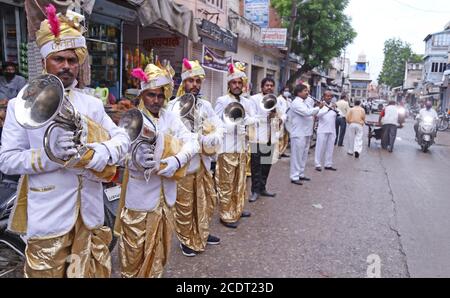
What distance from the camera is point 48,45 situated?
2098 millimetres

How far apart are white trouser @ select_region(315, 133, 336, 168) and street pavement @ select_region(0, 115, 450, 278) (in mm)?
682

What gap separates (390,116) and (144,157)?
11.5 metres

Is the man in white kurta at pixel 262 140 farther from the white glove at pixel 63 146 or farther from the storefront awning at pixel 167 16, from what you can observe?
the white glove at pixel 63 146

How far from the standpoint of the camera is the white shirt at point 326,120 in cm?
823

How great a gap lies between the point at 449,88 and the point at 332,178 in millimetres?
33975

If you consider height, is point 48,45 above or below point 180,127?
above

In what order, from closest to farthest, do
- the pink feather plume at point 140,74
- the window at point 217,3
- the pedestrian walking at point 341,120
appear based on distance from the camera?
the pink feather plume at point 140,74
the pedestrian walking at point 341,120
the window at point 217,3

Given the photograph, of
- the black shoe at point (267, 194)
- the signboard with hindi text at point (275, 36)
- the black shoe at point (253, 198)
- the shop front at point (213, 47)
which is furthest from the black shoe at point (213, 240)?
the signboard with hindi text at point (275, 36)

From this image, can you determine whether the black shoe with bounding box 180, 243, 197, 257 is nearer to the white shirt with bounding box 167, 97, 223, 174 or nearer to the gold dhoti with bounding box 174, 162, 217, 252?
the gold dhoti with bounding box 174, 162, 217, 252

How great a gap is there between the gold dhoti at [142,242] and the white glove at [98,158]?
85 centimetres

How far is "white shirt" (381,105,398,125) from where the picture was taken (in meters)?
12.2

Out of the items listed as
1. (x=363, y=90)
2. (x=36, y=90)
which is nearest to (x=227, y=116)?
(x=36, y=90)

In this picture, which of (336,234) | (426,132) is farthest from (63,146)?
(426,132)

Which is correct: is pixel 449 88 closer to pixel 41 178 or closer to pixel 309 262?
pixel 309 262
